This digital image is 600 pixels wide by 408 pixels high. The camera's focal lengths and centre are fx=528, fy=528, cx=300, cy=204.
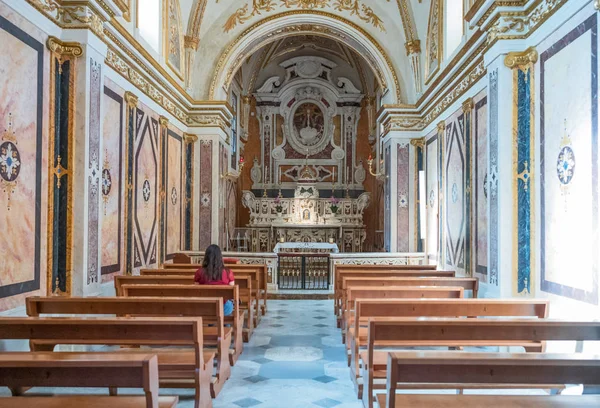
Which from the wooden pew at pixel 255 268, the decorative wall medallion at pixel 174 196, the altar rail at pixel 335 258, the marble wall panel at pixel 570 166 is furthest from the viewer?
the decorative wall medallion at pixel 174 196

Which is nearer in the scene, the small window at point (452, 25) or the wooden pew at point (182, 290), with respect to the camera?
the wooden pew at point (182, 290)

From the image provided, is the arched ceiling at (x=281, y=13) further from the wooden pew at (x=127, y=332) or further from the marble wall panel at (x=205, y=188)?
the wooden pew at (x=127, y=332)

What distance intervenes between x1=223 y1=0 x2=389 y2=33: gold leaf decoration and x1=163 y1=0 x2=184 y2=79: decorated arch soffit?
1.82 meters

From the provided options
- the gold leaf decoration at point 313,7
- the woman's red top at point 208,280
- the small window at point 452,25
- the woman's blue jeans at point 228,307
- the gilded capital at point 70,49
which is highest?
the gold leaf decoration at point 313,7

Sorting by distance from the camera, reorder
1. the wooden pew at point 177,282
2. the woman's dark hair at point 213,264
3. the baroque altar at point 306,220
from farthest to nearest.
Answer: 1. the baroque altar at point 306,220
2. the wooden pew at point 177,282
3. the woman's dark hair at point 213,264

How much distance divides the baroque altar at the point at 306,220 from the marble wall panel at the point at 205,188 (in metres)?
5.08

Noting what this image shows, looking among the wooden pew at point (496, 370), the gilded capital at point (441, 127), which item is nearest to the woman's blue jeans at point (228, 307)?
the wooden pew at point (496, 370)

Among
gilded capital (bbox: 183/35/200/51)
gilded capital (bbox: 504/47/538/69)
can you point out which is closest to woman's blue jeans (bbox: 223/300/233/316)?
gilded capital (bbox: 504/47/538/69)

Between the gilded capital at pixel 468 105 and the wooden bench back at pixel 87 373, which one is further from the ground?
the gilded capital at pixel 468 105

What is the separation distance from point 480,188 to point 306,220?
1131 centimetres

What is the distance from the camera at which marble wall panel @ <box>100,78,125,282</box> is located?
8.91m

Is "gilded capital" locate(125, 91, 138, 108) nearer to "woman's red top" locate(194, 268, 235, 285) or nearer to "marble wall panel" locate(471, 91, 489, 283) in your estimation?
"woman's red top" locate(194, 268, 235, 285)

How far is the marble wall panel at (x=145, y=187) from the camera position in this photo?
1064cm

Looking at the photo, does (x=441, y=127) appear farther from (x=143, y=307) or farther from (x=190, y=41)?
(x=143, y=307)
